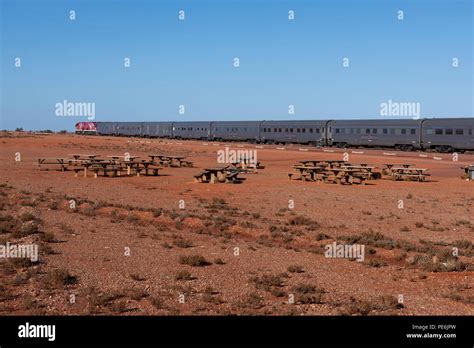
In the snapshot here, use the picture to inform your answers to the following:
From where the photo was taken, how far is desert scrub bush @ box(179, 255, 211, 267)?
11.5 meters

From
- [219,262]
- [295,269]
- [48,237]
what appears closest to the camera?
[295,269]

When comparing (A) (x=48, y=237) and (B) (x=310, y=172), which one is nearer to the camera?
(A) (x=48, y=237)

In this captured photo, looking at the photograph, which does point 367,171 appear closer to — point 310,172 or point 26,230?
point 310,172

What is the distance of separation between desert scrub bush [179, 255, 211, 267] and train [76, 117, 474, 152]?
143 ft

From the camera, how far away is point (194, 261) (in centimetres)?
1155

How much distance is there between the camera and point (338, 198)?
2327cm

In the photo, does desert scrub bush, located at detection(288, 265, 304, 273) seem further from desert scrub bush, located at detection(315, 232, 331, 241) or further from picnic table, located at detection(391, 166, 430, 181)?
picnic table, located at detection(391, 166, 430, 181)

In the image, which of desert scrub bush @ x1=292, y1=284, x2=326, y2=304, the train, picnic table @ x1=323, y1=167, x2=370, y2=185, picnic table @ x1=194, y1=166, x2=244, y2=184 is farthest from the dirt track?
the train

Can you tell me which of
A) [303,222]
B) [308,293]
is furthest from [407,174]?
[308,293]

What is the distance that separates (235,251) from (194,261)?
5.53 ft

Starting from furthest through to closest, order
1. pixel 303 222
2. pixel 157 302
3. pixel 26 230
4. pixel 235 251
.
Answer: pixel 303 222, pixel 26 230, pixel 235 251, pixel 157 302
